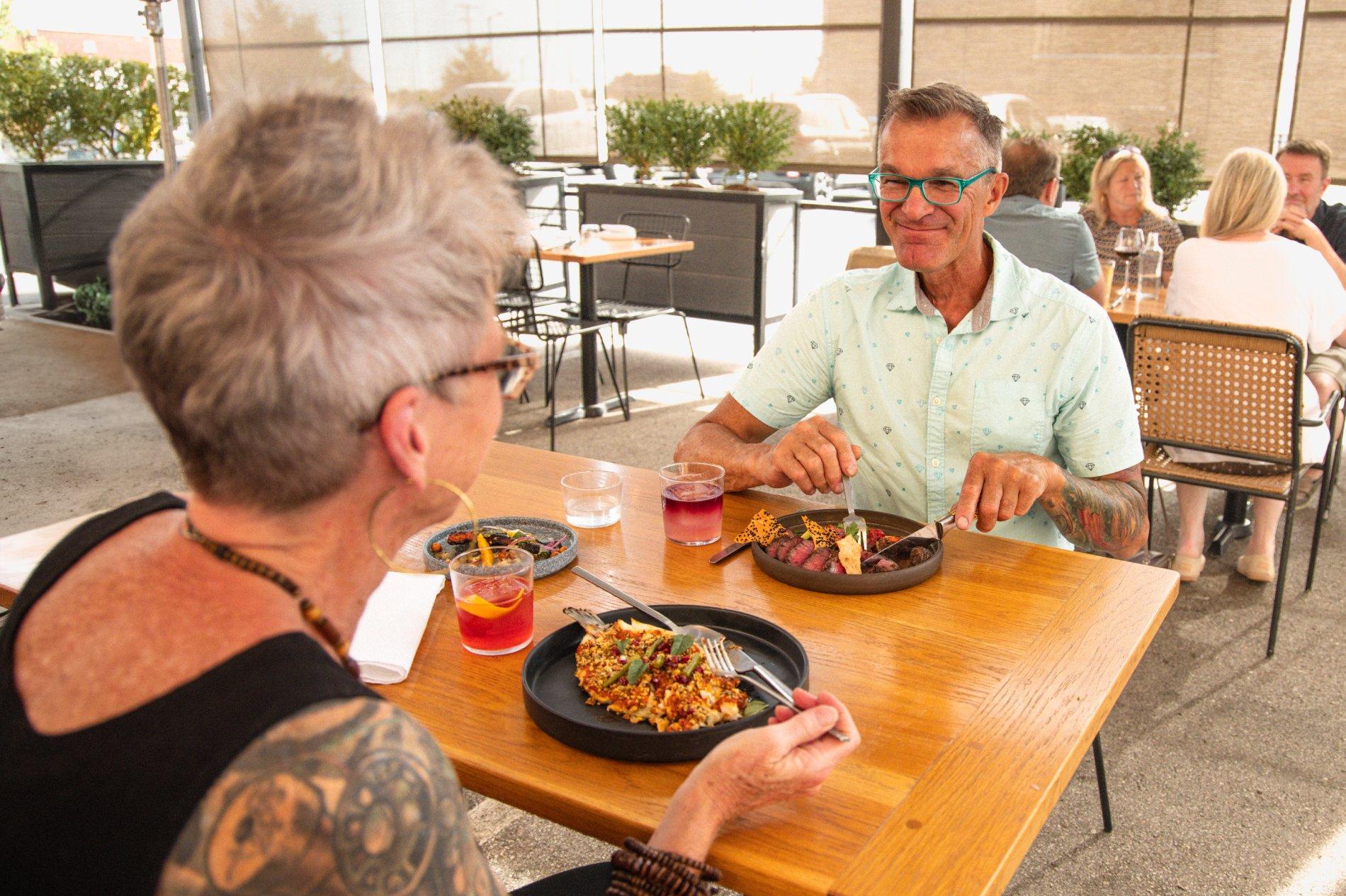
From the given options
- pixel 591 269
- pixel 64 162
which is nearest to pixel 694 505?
pixel 591 269

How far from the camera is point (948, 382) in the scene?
2020mm

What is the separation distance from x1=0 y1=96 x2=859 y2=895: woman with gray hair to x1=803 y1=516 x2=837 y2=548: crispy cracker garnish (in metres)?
0.87

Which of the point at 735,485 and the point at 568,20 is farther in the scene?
the point at 568,20

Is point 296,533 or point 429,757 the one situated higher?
point 296,533

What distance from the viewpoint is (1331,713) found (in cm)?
277

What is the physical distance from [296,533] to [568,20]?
8.60 m

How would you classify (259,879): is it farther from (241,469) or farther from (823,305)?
(823,305)

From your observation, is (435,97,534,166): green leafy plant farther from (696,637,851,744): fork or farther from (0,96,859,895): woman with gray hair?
(0,96,859,895): woman with gray hair

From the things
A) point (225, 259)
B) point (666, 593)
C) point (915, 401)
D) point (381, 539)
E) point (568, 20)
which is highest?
point (568, 20)

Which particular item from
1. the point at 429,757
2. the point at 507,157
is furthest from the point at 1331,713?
the point at 507,157

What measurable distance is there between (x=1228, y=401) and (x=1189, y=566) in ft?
2.51

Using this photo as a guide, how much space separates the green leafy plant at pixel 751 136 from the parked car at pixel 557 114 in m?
2.13

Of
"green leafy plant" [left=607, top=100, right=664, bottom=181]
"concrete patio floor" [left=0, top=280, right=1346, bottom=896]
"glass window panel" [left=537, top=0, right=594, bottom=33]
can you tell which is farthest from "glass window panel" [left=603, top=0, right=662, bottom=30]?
"concrete patio floor" [left=0, top=280, right=1346, bottom=896]

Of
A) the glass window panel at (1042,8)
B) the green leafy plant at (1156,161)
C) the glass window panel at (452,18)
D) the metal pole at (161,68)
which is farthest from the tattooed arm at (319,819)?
the glass window panel at (452,18)
